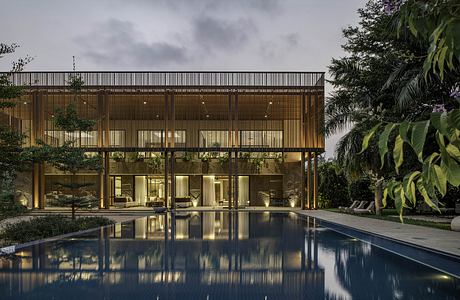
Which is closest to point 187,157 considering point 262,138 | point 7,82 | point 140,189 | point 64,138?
point 140,189

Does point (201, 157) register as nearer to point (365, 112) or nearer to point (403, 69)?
point (365, 112)

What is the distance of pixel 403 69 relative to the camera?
35.6 ft

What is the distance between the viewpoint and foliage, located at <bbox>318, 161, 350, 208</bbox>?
24.5 m

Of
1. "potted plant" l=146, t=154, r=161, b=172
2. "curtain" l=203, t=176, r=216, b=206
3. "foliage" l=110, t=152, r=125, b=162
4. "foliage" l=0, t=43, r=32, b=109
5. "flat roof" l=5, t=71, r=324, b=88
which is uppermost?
"flat roof" l=5, t=71, r=324, b=88

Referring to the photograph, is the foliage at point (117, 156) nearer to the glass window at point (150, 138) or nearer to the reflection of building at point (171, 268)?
the glass window at point (150, 138)

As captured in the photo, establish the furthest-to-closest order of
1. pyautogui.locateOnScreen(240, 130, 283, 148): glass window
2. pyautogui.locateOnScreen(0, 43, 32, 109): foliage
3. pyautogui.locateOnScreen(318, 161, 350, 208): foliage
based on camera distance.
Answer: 1. pyautogui.locateOnScreen(240, 130, 283, 148): glass window
2. pyautogui.locateOnScreen(318, 161, 350, 208): foliage
3. pyautogui.locateOnScreen(0, 43, 32, 109): foliage

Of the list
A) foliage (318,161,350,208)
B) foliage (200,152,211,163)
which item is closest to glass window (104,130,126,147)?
foliage (200,152,211,163)

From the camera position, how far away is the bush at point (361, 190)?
2217 cm

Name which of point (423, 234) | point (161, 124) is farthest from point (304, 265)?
point (161, 124)

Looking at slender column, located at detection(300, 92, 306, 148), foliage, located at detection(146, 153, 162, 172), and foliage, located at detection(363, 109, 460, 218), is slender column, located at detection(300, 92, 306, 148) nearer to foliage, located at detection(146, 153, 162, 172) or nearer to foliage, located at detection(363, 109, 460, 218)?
foliage, located at detection(146, 153, 162, 172)

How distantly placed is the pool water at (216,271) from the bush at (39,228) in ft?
2.39

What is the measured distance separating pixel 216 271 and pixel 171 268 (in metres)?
0.81

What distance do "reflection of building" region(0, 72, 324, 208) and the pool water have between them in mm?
12355

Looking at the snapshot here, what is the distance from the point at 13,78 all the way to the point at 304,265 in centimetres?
2165
